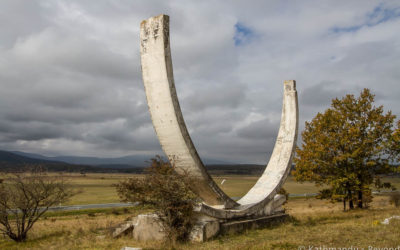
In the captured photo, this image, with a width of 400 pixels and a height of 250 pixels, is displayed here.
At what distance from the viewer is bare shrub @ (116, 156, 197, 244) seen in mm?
7383

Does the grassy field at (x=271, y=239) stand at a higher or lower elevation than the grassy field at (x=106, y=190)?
higher

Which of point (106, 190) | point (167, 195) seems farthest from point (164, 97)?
point (106, 190)

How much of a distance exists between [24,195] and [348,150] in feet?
44.3

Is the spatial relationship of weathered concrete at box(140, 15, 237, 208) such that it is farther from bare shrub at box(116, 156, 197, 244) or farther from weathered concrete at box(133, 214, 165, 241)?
weathered concrete at box(133, 214, 165, 241)

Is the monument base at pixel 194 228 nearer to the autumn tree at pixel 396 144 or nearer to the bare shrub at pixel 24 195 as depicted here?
the bare shrub at pixel 24 195

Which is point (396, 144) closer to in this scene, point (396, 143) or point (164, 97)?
point (396, 143)

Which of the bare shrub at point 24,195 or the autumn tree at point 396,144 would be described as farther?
the autumn tree at point 396,144

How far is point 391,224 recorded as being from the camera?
349 inches

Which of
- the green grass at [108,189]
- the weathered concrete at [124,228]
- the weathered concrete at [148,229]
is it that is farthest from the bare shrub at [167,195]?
the green grass at [108,189]

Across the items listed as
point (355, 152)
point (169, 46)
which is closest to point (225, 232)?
point (169, 46)

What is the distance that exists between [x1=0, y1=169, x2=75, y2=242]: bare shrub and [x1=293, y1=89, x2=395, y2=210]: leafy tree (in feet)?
38.7

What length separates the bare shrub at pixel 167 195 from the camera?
291 inches

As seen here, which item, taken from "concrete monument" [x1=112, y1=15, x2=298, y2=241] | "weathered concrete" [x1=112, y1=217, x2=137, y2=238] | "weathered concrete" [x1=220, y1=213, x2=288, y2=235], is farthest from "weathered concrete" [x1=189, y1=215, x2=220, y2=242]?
"weathered concrete" [x1=112, y1=217, x2=137, y2=238]

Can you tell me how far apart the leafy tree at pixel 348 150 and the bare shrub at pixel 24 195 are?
1179 centimetres
